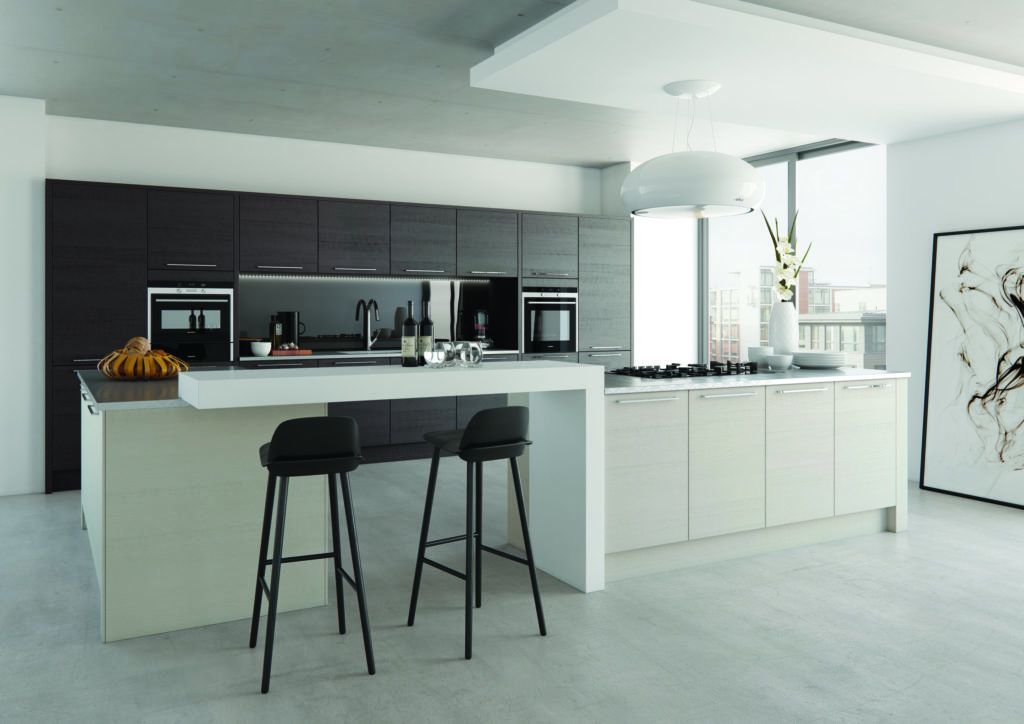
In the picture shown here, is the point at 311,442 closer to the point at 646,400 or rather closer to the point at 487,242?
the point at 646,400

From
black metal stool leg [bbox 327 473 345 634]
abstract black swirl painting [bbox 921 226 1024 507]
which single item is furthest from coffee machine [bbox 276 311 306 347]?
abstract black swirl painting [bbox 921 226 1024 507]

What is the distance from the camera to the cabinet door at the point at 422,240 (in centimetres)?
658

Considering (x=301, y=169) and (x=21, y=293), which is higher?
(x=301, y=169)

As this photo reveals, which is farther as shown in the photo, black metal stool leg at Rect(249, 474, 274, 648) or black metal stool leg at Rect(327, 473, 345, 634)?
black metal stool leg at Rect(327, 473, 345, 634)

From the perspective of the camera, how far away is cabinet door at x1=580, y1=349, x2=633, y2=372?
750 centimetres

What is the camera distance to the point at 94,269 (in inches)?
216

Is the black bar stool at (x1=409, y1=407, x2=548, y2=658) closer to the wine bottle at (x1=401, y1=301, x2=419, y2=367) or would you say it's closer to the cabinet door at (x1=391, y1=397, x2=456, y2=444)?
the wine bottle at (x1=401, y1=301, x2=419, y2=367)

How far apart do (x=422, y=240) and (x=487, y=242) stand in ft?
2.06

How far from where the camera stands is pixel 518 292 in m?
7.13

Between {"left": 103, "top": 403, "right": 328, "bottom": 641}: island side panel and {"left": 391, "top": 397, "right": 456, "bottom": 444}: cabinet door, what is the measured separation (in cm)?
331

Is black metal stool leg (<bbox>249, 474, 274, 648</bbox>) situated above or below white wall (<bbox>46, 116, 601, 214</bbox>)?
below

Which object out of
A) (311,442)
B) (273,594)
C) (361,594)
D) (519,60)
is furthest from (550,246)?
(273,594)

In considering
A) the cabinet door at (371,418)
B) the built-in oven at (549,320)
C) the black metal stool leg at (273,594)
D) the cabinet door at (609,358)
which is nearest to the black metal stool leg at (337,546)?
the black metal stool leg at (273,594)

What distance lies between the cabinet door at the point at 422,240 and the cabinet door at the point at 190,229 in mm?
1330
